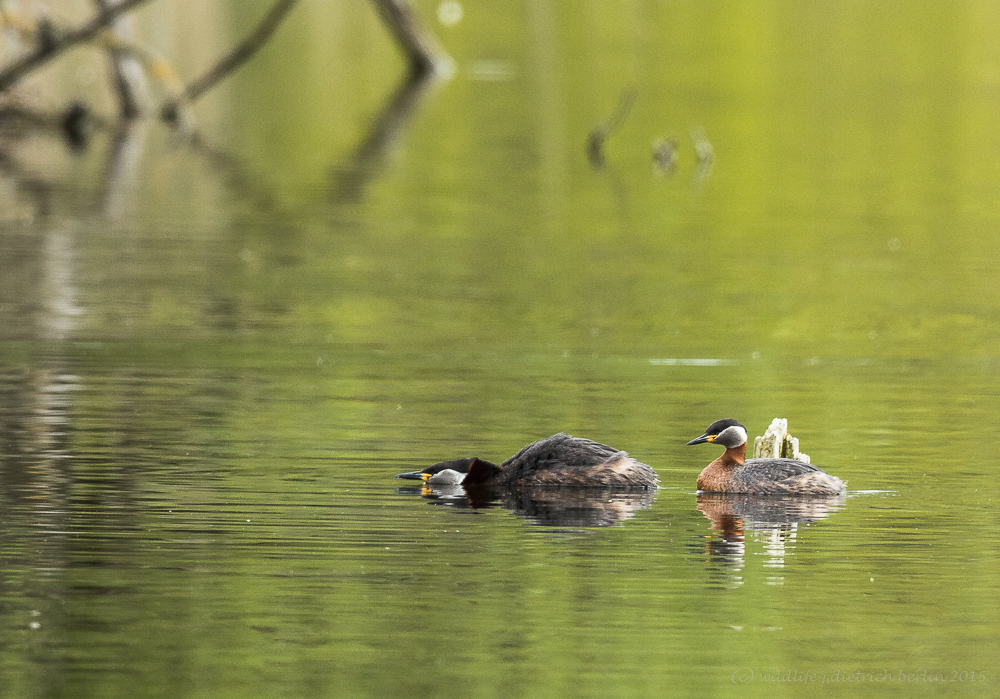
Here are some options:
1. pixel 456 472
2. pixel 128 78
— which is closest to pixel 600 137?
pixel 128 78

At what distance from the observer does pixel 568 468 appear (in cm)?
1559

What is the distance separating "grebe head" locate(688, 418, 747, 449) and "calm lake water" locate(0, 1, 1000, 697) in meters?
0.47

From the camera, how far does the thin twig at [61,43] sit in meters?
34.6

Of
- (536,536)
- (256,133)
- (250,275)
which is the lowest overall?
(536,536)

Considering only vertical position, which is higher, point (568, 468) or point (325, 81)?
point (325, 81)

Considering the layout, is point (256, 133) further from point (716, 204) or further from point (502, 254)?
point (502, 254)

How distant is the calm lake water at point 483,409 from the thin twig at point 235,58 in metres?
1.76

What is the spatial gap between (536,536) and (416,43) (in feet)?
174

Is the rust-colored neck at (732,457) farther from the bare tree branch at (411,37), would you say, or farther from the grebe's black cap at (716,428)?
the bare tree branch at (411,37)

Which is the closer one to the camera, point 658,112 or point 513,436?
point 513,436

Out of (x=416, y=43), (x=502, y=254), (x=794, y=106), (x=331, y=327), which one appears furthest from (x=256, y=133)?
(x=331, y=327)

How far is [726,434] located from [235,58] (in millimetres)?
31607

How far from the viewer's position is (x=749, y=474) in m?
15.5

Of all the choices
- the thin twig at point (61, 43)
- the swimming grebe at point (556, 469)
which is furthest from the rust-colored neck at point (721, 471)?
the thin twig at point (61, 43)
